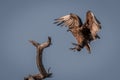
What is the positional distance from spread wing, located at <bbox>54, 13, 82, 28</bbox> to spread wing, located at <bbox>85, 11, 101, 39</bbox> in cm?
47

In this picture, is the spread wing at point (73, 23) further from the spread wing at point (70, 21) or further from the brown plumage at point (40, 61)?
the brown plumage at point (40, 61)

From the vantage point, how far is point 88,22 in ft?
55.6

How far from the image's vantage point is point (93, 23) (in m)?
16.6

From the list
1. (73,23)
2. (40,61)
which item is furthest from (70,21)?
(40,61)

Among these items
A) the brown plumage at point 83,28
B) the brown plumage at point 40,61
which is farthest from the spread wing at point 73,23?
the brown plumage at point 40,61

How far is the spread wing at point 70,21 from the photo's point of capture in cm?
1731

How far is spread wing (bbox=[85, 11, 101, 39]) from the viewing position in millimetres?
16312

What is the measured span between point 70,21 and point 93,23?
148 cm

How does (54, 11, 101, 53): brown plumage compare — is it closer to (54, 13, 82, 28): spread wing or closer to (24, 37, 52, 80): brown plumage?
(54, 13, 82, 28): spread wing

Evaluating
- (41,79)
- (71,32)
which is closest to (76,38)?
(71,32)

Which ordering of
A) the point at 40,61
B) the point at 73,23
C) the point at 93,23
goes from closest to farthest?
1. the point at 40,61
2. the point at 93,23
3. the point at 73,23

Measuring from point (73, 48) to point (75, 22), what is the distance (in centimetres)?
171

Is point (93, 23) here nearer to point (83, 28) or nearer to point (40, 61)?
point (83, 28)

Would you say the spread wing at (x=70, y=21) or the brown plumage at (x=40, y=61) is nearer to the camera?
the brown plumage at (x=40, y=61)
